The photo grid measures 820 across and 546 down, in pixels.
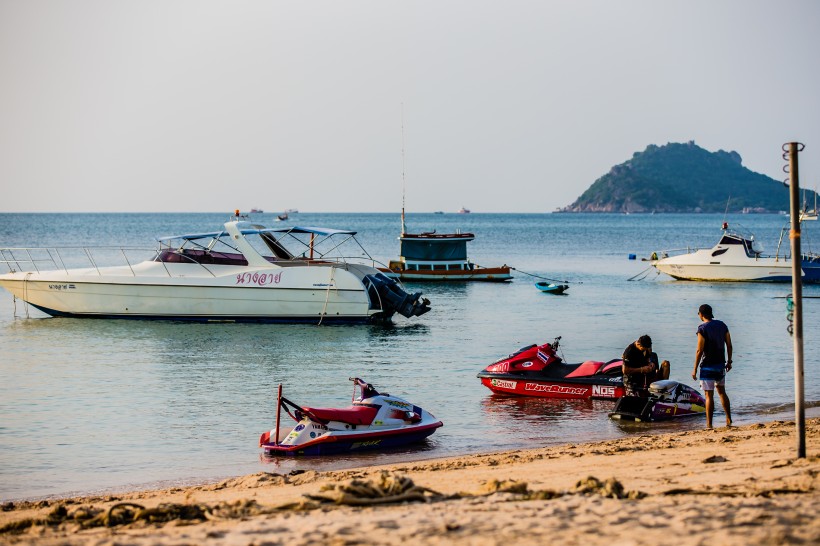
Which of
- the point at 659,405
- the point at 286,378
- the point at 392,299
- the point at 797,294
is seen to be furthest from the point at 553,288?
the point at 797,294

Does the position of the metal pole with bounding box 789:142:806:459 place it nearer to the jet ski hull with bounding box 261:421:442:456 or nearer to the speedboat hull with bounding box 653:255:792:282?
the jet ski hull with bounding box 261:421:442:456

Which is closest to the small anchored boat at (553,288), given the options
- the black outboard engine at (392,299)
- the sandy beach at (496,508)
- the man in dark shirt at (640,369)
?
the black outboard engine at (392,299)

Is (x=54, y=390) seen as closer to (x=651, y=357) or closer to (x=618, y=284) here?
(x=651, y=357)

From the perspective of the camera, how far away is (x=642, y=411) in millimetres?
14430

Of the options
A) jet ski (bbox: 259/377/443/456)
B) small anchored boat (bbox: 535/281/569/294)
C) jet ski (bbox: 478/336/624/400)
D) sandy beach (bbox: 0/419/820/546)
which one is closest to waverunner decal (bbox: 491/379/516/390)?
jet ski (bbox: 478/336/624/400)

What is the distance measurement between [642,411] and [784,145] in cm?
624

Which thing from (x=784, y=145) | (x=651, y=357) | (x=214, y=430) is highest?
(x=784, y=145)

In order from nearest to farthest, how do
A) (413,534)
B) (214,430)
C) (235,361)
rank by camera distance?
1. (413,534)
2. (214,430)
3. (235,361)

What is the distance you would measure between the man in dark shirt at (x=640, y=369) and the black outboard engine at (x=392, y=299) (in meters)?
14.0

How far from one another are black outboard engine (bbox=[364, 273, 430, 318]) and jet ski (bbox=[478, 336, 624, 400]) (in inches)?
453

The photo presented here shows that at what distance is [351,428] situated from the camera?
12.8 m

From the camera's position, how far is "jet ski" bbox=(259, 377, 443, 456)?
1245 cm

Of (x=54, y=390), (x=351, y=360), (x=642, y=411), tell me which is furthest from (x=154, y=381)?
(x=642, y=411)

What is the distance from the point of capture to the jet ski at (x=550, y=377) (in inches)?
633
